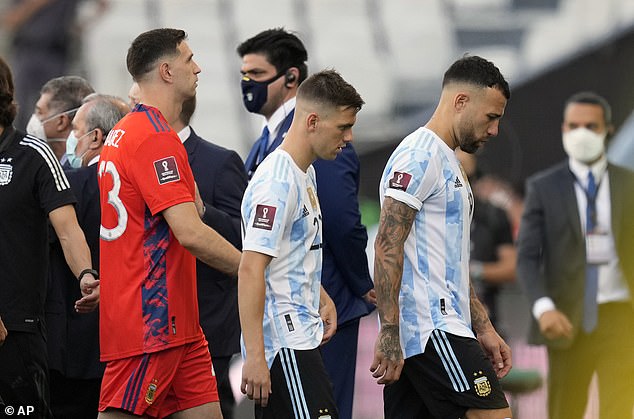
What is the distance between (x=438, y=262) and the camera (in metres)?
5.24

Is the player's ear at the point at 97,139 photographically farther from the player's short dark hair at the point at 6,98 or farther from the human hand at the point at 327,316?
the human hand at the point at 327,316

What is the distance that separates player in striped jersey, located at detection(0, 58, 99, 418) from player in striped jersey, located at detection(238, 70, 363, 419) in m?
0.91

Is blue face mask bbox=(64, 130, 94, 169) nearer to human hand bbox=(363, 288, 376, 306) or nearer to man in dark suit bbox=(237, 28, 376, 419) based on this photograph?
man in dark suit bbox=(237, 28, 376, 419)

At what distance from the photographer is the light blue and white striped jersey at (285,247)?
193 inches

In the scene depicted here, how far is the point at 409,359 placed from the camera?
5.27 metres

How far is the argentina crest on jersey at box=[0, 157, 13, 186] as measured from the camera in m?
5.42

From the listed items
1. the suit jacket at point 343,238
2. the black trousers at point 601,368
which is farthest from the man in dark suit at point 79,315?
the black trousers at point 601,368

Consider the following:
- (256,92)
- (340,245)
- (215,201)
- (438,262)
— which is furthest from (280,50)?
(438,262)

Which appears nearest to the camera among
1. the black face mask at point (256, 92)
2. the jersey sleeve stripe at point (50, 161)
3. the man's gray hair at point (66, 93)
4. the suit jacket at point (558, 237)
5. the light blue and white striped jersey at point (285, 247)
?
the light blue and white striped jersey at point (285, 247)

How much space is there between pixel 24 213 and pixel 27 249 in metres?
0.15

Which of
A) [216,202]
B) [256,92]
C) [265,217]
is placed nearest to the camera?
[265,217]

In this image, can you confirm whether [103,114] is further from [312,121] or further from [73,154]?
[312,121]

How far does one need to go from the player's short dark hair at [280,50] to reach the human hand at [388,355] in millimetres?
2056

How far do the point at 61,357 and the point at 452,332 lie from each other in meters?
2.06
